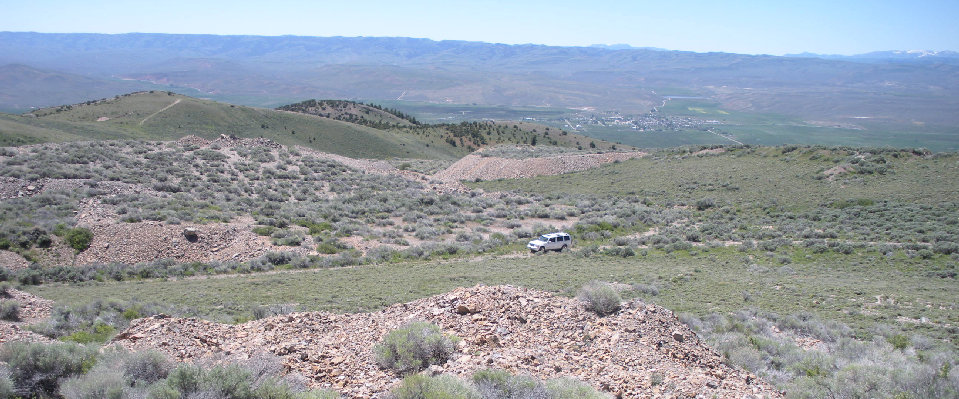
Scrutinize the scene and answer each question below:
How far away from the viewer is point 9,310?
403 inches

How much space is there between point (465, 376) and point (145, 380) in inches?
161

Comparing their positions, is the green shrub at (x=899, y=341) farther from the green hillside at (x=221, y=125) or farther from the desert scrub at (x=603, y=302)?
the green hillside at (x=221, y=125)

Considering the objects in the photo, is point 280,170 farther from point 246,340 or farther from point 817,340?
point 817,340

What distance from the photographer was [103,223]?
19391 mm

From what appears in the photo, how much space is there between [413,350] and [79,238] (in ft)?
54.5

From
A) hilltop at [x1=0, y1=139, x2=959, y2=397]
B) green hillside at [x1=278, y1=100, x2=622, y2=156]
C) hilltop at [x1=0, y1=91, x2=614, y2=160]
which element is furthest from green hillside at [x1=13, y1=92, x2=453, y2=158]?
hilltop at [x1=0, y1=139, x2=959, y2=397]

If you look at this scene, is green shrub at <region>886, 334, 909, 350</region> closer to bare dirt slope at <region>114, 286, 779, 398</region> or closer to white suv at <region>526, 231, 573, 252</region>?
bare dirt slope at <region>114, 286, 779, 398</region>

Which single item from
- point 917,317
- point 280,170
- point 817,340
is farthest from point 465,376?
point 280,170

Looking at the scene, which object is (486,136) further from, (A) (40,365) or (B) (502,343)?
(A) (40,365)

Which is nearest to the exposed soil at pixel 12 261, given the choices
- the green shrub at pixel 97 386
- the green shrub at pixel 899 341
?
the green shrub at pixel 97 386

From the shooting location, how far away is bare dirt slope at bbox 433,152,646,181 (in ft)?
140

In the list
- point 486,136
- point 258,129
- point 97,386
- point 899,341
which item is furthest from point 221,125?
point 899,341

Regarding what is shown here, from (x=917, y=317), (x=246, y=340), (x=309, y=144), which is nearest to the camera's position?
(x=246, y=340)

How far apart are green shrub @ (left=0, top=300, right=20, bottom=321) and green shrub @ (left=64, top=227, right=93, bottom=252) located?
842 cm
